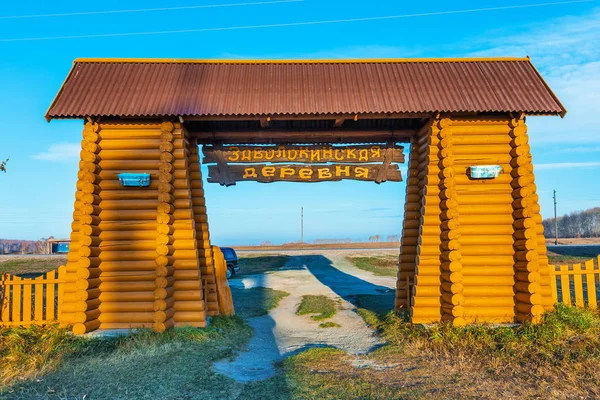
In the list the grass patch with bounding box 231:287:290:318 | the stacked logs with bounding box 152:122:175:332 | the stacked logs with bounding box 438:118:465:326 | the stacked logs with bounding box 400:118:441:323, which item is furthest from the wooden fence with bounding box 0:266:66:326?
the stacked logs with bounding box 438:118:465:326

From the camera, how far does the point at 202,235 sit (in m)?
11.0

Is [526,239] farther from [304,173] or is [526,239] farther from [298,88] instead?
[298,88]

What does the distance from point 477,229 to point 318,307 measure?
21.8 ft

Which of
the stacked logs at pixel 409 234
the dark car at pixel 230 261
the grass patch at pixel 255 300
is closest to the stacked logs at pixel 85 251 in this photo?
the grass patch at pixel 255 300

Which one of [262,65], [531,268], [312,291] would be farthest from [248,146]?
[312,291]

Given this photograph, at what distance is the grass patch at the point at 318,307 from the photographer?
43.1ft

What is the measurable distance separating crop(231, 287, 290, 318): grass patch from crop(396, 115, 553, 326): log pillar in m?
6.02

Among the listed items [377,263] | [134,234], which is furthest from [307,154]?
[377,263]

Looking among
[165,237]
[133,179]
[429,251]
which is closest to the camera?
[165,237]

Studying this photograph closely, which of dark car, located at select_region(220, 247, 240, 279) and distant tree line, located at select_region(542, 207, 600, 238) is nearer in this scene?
dark car, located at select_region(220, 247, 240, 279)

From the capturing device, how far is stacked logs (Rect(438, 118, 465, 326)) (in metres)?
8.92

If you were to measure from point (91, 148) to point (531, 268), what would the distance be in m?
9.55

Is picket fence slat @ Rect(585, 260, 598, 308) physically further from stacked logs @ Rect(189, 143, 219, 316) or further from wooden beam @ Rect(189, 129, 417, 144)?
stacked logs @ Rect(189, 143, 219, 316)

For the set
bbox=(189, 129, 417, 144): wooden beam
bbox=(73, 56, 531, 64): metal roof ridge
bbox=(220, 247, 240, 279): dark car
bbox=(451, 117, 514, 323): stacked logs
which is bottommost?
bbox=(220, 247, 240, 279): dark car
